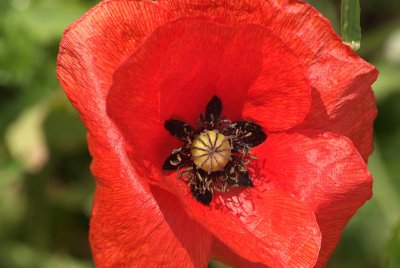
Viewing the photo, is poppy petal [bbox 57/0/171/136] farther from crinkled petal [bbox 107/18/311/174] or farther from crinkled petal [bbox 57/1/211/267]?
crinkled petal [bbox 107/18/311/174]

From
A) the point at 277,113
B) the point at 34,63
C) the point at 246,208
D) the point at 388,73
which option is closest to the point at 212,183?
the point at 246,208

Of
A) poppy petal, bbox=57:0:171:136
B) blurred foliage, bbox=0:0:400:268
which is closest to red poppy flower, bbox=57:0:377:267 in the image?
poppy petal, bbox=57:0:171:136

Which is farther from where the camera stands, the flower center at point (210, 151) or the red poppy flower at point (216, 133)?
the flower center at point (210, 151)

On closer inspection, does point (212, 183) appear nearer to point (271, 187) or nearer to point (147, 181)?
point (271, 187)

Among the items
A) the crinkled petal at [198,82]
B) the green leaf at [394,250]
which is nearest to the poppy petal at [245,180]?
the crinkled petal at [198,82]

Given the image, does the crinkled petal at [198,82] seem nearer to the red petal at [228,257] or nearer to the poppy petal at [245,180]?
the poppy petal at [245,180]

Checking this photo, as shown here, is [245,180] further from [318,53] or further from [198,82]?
[318,53]
